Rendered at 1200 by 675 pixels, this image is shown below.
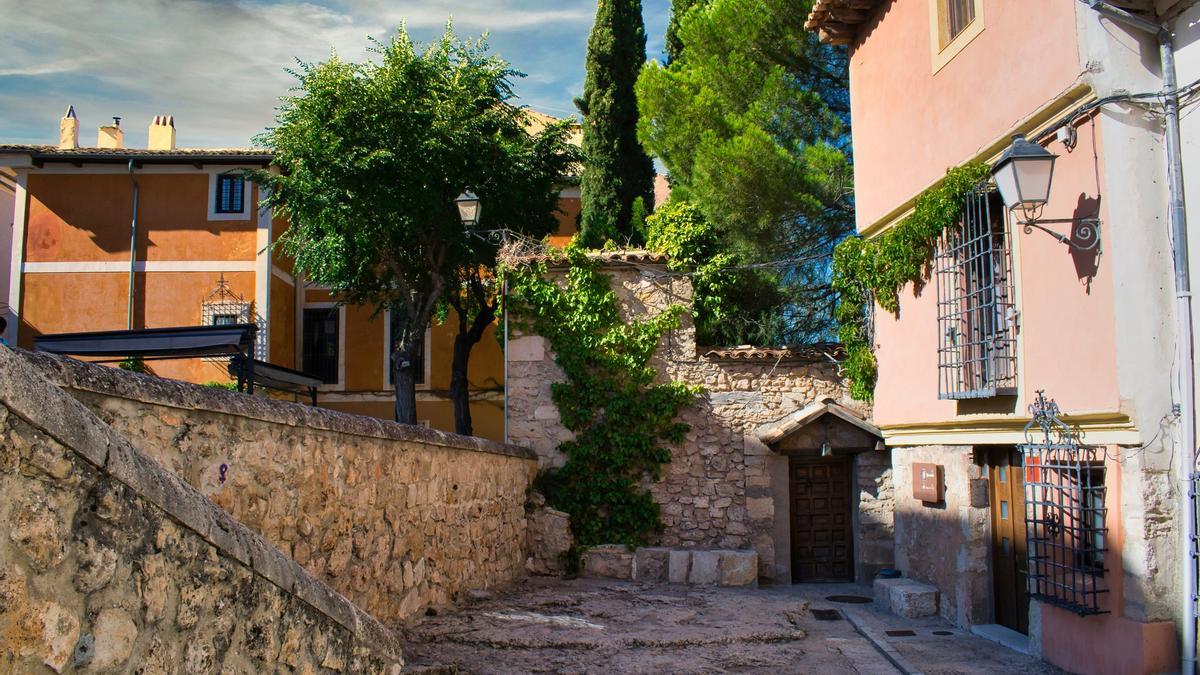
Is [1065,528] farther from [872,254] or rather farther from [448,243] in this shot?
[448,243]

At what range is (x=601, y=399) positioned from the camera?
42.0 ft

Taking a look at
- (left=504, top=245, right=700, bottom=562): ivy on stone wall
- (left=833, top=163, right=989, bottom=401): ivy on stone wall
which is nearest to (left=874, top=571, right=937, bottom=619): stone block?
(left=833, top=163, right=989, bottom=401): ivy on stone wall

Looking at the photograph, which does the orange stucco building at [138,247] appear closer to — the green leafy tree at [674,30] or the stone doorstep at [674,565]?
the green leafy tree at [674,30]

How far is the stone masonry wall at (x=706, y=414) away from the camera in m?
12.8

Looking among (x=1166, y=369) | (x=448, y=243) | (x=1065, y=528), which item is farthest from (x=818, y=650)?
(x=448, y=243)

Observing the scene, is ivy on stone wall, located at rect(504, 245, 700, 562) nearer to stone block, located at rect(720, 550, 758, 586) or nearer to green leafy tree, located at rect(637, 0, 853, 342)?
stone block, located at rect(720, 550, 758, 586)

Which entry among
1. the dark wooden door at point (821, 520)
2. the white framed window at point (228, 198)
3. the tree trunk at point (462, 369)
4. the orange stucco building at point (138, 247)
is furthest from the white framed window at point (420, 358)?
the dark wooden door at point (821, 520)

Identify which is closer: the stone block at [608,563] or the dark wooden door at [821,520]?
the stone block at [608,563]

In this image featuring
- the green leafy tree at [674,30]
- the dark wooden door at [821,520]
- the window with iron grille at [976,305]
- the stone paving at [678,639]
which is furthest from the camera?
the green leafy tree at [674,30]

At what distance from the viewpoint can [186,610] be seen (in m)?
2.84

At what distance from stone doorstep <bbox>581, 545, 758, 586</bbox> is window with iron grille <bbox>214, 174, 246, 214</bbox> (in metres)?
13.7

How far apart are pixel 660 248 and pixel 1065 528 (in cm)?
752

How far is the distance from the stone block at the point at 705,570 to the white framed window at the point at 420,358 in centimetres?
1236

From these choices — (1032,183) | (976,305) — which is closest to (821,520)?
(976,305)
